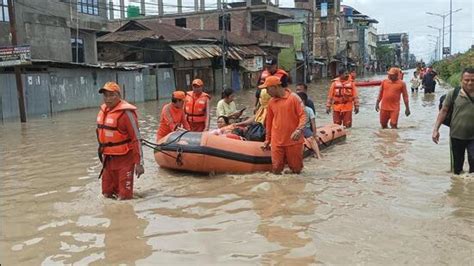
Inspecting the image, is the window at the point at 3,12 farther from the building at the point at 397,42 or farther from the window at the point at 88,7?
the building at the point at 397,42

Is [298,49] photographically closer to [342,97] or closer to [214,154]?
[342,97]

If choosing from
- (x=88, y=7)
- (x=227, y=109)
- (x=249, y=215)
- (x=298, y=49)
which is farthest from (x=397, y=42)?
(x=249, y=215)

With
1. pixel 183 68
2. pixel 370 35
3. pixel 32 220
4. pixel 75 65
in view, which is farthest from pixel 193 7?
pixel 370 35

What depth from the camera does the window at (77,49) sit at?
30516mm

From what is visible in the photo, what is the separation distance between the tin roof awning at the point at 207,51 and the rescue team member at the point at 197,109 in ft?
73.2

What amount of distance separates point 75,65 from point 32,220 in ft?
58.3

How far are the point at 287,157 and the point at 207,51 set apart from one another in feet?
90.3

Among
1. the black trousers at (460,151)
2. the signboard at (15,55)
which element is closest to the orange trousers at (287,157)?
the black trousers at (460,151)

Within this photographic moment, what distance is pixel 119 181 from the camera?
6.58m

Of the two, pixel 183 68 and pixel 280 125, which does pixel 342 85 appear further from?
pixel 183 68

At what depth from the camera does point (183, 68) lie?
111ft

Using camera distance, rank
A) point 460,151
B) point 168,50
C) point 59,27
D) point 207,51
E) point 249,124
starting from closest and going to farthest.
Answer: point 460,151 < point 249,124 < point 59,27 < point 168,50 < point 207,51

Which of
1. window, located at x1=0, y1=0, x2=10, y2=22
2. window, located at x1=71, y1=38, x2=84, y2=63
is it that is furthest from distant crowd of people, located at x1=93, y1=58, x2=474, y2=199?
window, located at x1=71, y1=38, x2=84, y2=63

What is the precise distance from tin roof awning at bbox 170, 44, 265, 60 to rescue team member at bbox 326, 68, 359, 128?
19330 millimetres
